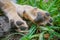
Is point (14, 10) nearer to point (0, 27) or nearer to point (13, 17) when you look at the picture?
point (13, 17)

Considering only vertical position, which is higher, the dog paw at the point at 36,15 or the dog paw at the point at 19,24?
the dog paw at the point at 36,15

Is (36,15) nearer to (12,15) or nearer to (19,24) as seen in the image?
(19,24)

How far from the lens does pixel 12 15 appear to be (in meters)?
2.29

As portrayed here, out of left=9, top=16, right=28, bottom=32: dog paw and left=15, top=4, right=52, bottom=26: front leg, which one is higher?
left=15, top=4, right=52, bottom=26: front leg

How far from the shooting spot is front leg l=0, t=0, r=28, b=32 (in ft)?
6.75

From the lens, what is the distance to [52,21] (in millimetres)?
2193

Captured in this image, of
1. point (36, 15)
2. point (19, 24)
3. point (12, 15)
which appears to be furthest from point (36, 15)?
point (12, 15)

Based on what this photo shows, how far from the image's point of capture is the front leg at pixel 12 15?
6.75 feet

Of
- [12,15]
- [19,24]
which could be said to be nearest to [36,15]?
[19,24]

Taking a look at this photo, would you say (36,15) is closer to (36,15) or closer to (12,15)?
(36,15)

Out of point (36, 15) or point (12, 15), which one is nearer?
point (36, 15)

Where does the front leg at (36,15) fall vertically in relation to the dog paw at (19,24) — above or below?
above

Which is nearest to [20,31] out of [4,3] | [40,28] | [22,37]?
[22,37]

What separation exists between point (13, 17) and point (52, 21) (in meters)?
0.44
